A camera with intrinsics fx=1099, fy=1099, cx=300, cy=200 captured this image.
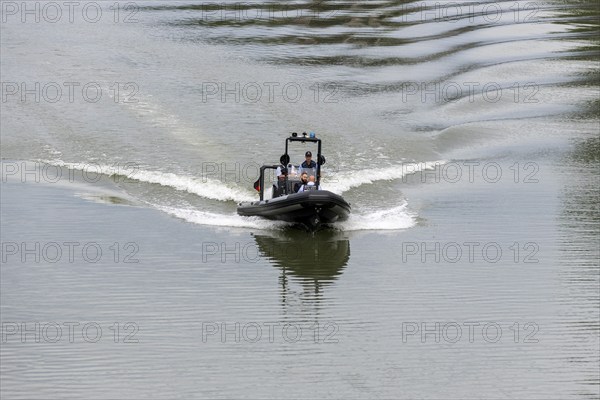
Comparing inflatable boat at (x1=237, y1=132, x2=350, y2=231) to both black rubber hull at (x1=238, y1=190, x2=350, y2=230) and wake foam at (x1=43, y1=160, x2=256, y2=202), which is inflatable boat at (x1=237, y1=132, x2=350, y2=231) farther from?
wake foam at (x1=43, y1=160, x2=256, y2=202)

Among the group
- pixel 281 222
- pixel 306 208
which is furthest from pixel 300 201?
pixel 281 222

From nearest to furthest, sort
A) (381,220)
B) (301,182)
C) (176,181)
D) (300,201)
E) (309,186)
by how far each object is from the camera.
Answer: (300,201)
(309,186)
(301,182)
(381,220)
(176,181)

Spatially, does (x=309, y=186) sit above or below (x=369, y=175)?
below

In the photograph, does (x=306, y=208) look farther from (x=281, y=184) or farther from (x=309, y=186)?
(x=281, y=184)

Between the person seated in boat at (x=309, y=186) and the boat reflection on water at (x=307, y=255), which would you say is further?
the person seated in boat at (x=309, y=186)

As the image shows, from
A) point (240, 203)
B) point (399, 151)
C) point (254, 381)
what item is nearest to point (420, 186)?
point (399, 151)

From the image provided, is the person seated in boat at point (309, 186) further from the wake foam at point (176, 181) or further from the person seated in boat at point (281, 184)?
the wake foam at point (176, 181)

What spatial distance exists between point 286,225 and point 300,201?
1146mm

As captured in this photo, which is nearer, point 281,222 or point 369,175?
point 281,222

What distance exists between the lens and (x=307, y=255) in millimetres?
18453

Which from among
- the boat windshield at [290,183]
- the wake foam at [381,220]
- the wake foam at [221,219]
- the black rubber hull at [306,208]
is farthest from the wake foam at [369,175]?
the black rubber hull at [306,208]

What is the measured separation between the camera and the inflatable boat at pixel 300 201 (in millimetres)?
18703

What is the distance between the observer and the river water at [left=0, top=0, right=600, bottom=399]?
13.9 metres

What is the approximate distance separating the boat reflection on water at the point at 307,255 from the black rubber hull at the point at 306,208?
0.29 m
